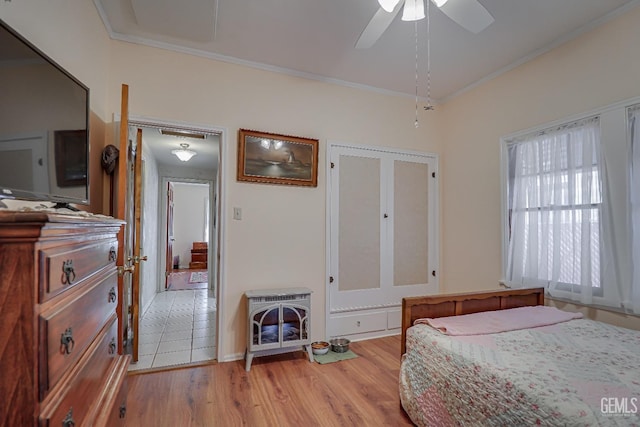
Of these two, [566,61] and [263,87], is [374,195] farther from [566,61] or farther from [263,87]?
[566,61]

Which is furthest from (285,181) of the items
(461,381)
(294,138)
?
(461,381)

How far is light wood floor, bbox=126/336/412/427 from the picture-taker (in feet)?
6.41

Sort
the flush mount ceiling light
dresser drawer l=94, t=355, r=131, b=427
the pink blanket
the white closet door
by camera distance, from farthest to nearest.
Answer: the flush mount ceiling light
the white closet door
the pink blanket
dresser drawer l=94, t=355, r=131, b=427

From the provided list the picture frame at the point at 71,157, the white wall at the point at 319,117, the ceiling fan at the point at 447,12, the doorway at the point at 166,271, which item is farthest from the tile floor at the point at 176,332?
the ceiling fan at the point at 447,12

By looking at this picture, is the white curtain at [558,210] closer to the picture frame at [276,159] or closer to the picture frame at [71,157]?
the picture frame at [276,159]

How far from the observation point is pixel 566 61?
2539mm

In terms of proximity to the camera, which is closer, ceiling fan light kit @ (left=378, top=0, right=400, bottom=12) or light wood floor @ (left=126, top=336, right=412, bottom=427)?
ceiling fan light kit @ (left=378, top=0, right=400, bottom=12)

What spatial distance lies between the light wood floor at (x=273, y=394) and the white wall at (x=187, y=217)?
7.34 m

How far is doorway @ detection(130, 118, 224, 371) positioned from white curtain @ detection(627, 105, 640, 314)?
10.4ft

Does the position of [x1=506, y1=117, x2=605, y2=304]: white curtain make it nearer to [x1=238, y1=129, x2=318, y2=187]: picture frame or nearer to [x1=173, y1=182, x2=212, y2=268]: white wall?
[x1=238, y1=129, x2=318, y2=187]: picture frame

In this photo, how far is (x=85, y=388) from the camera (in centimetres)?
96

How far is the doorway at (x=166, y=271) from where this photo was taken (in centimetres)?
286

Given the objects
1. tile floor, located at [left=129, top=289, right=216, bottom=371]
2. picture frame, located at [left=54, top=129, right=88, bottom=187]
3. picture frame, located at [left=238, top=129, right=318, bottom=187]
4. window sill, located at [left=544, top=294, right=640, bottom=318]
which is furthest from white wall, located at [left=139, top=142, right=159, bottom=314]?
window sill, located at [left=544, top=294, right=640, bottom=318]

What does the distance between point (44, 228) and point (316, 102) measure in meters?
2.88
